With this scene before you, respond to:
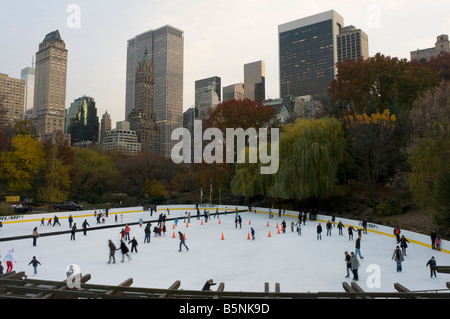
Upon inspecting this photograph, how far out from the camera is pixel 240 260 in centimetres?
1491

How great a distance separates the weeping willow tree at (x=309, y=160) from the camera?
32969 mm

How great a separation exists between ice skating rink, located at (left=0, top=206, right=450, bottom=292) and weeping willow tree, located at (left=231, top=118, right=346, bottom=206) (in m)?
9.58

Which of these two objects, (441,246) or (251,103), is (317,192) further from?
(251,103)

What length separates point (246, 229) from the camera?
2581 cm

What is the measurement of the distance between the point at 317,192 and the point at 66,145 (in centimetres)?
4147

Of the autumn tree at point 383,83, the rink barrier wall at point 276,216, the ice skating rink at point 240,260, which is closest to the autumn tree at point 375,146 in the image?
the autumn tree at point 383,83

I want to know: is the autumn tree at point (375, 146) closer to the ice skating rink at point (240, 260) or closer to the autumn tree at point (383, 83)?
the autumn tree at point (383, 83)

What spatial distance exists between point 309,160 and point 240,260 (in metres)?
20.7

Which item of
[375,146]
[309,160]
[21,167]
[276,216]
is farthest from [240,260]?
[21,167]

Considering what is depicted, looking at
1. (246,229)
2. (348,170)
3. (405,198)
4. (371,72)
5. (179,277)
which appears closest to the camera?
(179,277)

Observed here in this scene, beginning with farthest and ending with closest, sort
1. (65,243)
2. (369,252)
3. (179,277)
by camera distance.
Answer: (65,243) < (369,252) < (179,277)

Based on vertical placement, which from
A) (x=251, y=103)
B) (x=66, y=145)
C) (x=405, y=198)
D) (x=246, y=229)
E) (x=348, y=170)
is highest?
(x=251, y=103)

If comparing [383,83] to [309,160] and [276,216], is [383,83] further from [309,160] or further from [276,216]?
[276,216]
